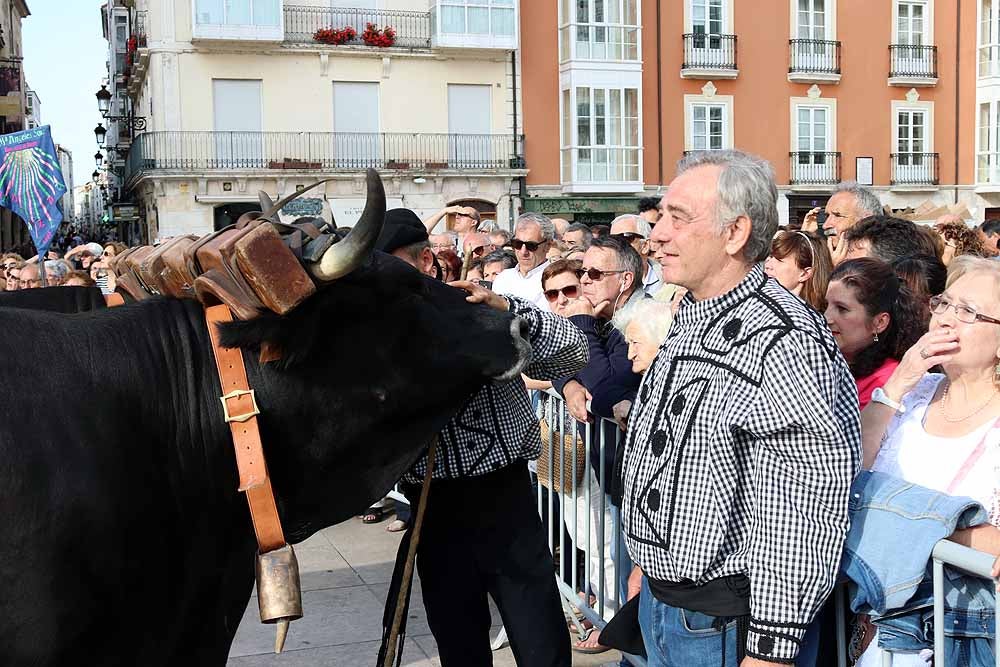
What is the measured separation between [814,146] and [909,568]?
29.2 metres

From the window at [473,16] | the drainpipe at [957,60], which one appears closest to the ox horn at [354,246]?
the window at [473,16]

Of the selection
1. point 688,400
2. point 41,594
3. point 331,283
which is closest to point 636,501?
point 688,400

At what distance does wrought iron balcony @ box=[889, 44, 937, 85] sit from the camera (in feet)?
99.4

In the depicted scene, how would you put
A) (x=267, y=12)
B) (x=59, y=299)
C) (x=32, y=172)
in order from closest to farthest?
(x=59, y=299)
(x=32, y=172)
(x=267, y=12)

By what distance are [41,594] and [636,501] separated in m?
1.35

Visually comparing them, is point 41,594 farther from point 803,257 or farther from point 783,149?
point 783,149

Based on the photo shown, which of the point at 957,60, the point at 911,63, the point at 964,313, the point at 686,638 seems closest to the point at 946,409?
the point at 964,313

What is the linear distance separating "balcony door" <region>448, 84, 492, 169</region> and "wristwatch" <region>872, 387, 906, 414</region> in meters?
24.6

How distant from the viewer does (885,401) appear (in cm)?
298

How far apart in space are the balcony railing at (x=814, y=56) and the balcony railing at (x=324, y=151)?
27.4 feet

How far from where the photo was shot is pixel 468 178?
89.4 feet

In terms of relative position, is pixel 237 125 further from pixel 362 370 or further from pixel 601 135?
pixel 362 370

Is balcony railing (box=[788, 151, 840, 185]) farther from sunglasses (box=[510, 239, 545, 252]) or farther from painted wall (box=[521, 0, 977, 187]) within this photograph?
sunglasses (box=[510, 239, 545, 252])

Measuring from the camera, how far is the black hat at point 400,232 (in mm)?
3395
